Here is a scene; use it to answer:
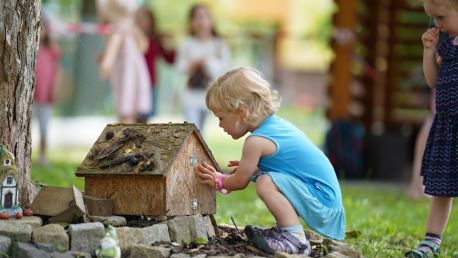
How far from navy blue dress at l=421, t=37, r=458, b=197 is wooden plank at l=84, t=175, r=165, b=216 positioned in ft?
5.12

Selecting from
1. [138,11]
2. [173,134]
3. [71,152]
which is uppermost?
[138,11]

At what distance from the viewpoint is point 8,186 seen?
4.03m

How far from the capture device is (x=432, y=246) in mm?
4805

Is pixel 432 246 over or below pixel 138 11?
below

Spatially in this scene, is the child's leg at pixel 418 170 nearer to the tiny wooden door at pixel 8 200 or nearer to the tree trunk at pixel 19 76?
the tree trunk at pixel 19 76

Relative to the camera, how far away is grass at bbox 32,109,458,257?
17.1ft

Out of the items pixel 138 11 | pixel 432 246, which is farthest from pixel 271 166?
pixel 138 11

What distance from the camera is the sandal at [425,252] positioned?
15.1 ft

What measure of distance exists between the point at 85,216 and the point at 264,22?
3303 cm

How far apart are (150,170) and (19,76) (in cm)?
82

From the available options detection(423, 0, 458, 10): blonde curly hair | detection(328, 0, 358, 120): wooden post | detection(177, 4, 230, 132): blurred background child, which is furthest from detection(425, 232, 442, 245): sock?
detection(328, 0, 358, 120): wooden post

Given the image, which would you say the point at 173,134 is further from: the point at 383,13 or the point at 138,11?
the point at 383,13

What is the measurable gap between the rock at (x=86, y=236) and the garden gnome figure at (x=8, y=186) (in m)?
0.37

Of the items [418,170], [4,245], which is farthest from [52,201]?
[418,170]
